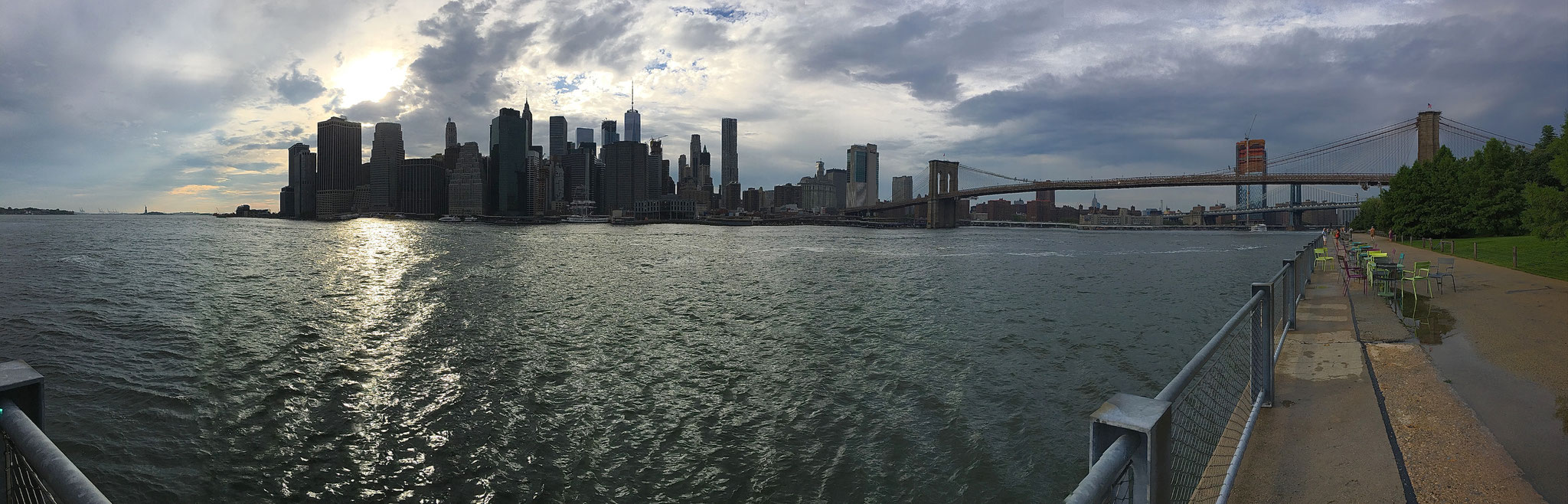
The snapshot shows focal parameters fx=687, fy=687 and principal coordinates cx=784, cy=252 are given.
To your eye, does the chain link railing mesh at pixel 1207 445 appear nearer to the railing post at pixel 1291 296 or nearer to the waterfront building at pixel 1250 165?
the railing post at pixel 1291 296

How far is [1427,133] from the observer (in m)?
74.4

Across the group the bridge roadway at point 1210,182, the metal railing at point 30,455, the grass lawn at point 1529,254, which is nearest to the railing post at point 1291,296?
the grass lawn at point 1529,254

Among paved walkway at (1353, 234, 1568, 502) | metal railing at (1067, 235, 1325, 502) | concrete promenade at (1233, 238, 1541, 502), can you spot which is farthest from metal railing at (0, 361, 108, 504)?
paved walkway at (1353, 234, 1568, 502)

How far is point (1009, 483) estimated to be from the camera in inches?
289

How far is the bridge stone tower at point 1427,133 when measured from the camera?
239 ft

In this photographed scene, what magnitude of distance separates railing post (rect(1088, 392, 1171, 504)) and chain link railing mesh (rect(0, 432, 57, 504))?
366 cm

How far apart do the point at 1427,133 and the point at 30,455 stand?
102959 mm

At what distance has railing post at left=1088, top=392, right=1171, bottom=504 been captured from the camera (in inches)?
85.9

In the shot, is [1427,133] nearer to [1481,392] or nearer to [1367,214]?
[1367,214]

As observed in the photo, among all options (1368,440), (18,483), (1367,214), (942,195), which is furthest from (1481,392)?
(942,195)

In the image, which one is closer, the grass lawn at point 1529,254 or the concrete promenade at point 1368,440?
the concrete promenade at point 1368,440

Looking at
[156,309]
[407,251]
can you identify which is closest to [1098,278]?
[156,309]

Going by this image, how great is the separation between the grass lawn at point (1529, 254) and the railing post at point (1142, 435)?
21.0 metres

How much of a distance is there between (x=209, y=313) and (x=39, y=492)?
22.6 meters
